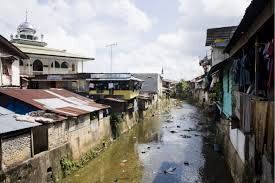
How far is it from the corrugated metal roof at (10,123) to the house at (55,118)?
673 millimetres

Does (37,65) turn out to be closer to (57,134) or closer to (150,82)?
(150,82)

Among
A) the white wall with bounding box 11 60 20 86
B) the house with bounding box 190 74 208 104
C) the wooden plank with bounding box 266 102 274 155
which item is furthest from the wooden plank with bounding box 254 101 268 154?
the house with bounding box 190 74 208 104

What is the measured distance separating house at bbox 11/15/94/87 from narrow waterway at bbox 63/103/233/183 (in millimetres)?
15054

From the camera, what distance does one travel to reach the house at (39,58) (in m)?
37.7

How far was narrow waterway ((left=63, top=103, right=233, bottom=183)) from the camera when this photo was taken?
17.7 m

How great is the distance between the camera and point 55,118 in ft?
54.0

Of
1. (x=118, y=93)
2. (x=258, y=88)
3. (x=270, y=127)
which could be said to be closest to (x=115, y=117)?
(x=118, y=93)

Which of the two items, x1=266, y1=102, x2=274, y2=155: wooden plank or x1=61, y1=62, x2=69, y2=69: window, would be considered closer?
x1=266, y1=102, x2=274, y2=155: wooden plank

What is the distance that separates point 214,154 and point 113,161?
24.6 ft

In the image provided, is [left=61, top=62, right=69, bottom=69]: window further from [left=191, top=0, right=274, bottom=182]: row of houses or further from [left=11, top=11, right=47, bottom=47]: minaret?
[left=191, top=0, right=274, bottom=182]: row of houses

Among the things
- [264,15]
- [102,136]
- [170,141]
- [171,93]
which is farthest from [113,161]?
[171,93]

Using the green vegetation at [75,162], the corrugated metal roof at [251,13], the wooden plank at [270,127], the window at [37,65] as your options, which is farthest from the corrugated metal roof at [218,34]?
the wooden plank at [270,127]

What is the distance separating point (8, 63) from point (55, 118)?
8864 millimetres

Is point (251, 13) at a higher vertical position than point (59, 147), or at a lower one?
higher
